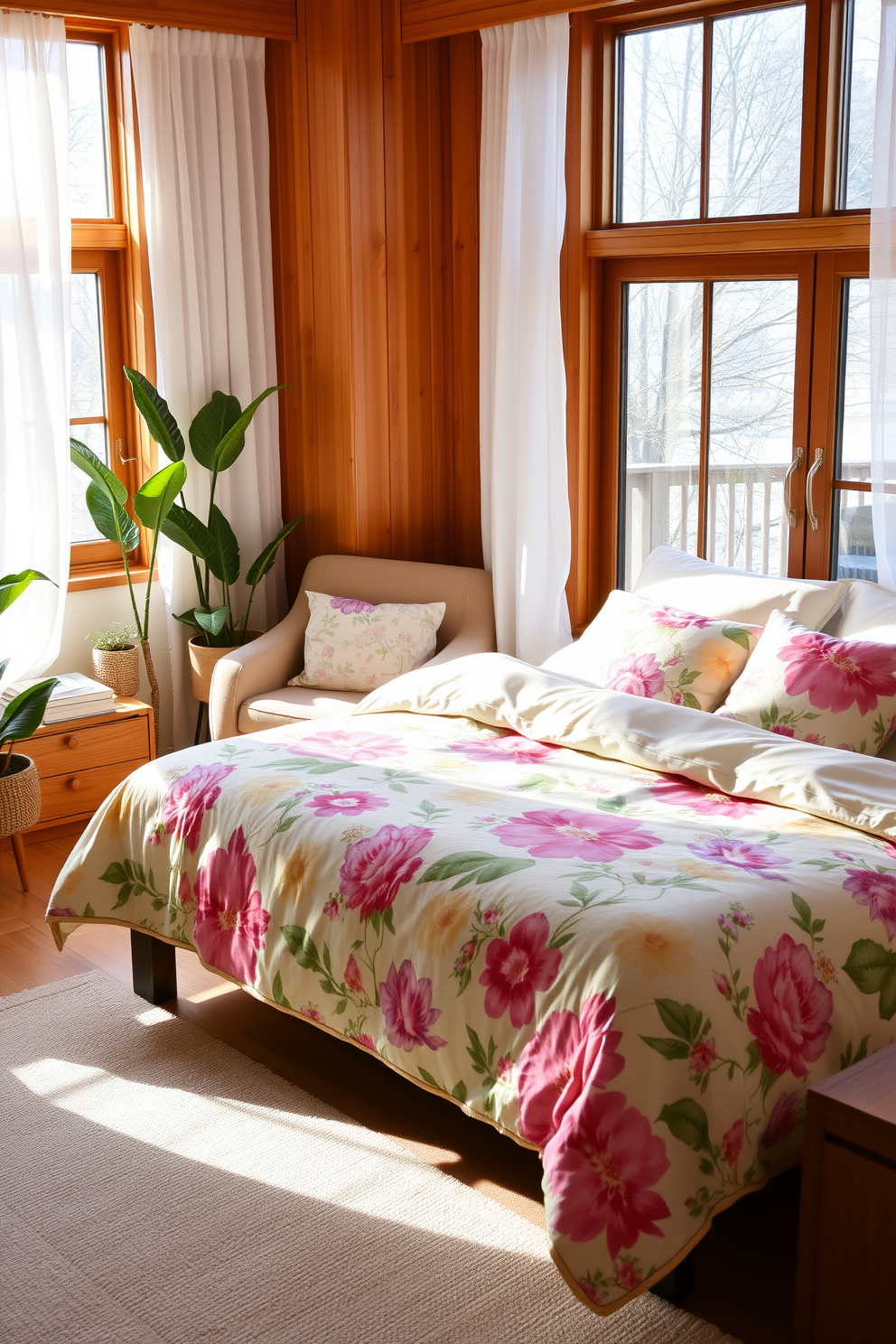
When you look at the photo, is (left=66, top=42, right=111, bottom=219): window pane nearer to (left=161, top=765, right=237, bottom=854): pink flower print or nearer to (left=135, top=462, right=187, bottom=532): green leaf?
(left=135, top=462, right=187, bottom=532): green leaf

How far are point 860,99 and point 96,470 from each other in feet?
8.43

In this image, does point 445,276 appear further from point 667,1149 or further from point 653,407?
point 667,1149

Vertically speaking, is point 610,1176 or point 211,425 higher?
point 211,425

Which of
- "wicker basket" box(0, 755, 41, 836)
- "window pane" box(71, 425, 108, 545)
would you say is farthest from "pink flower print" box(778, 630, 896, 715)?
"window pane" box(71, 425, 108, 545)

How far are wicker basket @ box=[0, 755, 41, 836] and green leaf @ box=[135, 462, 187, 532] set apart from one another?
926 millimetres

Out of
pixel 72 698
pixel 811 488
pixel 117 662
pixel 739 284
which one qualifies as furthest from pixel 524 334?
pixel 72 698

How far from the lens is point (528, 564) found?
4500 millimetres

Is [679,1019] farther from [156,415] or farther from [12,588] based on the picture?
[156,415]

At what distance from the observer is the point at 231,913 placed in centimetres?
293

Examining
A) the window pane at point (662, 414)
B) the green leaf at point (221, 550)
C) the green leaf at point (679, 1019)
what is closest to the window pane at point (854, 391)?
the window pane at point (662, 414)

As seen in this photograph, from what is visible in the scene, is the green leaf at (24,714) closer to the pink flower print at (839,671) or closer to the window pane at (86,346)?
the window pane at (86,346)

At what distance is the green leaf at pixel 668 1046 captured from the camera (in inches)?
83.4

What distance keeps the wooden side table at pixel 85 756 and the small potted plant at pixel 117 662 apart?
13 centimetres

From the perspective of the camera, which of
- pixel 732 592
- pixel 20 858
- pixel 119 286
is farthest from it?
pixel 119 286
